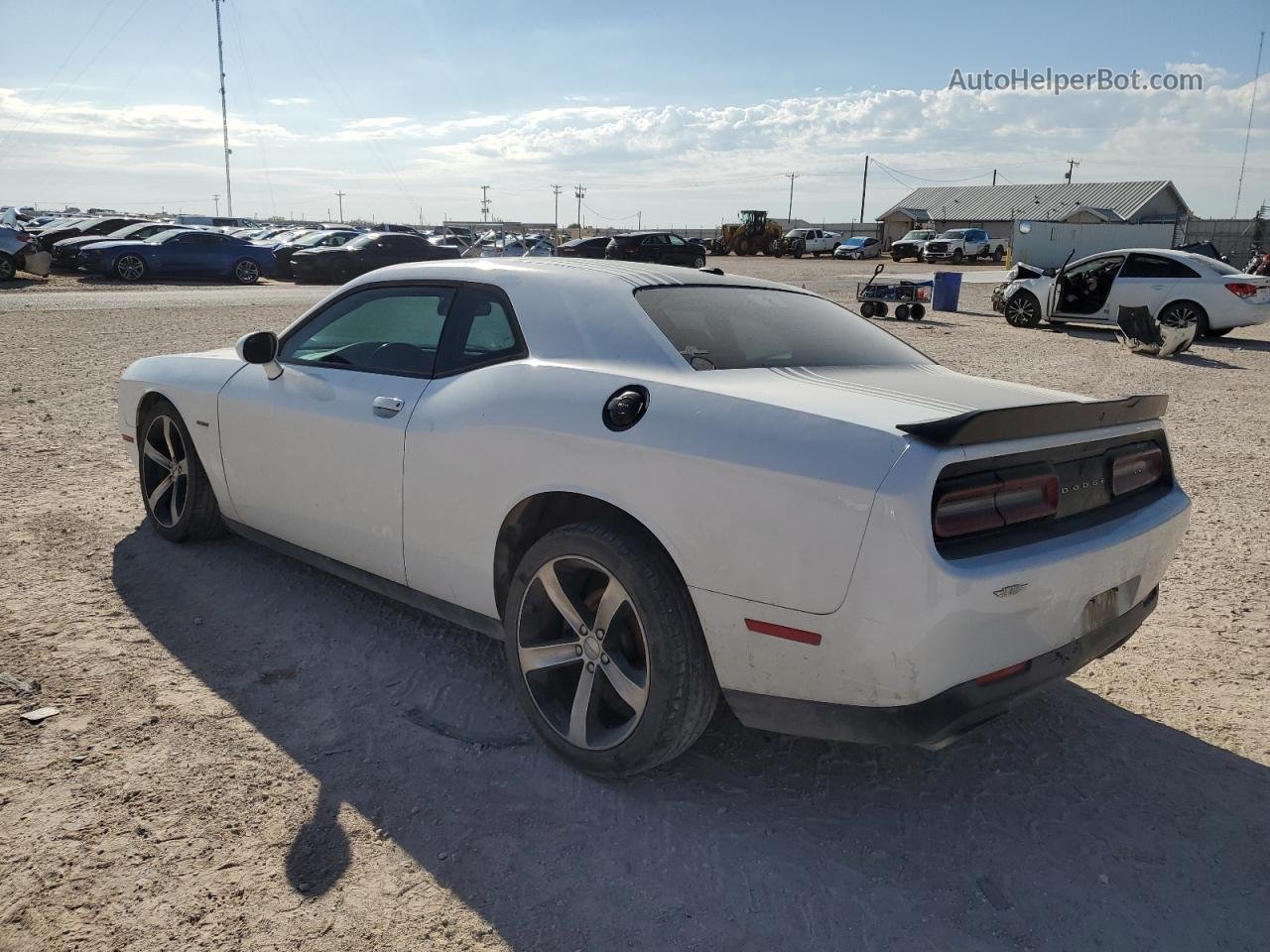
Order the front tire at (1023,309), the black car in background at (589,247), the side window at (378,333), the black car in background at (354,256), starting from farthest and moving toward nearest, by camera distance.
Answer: the black car in background at (589,247) < the black car in background at (354,256) < the front tire at (1023,309) < the side window at (378,333)

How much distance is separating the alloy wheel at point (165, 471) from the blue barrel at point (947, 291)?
19192mm

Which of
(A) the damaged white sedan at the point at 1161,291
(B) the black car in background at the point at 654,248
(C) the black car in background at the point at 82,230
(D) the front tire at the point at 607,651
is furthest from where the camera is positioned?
(B) the black car in background at the point at 654,248

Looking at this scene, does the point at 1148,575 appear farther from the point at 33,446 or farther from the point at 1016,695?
the point at 33,446

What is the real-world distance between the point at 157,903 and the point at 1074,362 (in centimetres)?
1316

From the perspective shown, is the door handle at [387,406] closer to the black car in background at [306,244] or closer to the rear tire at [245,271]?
the rear tire at [245,271]

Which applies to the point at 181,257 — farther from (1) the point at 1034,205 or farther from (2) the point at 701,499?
(1) the point at 1034,205

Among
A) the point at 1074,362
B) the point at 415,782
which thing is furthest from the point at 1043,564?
the point at 1074,362

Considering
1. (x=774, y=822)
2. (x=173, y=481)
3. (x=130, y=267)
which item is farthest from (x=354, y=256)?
(x=774, y=822)

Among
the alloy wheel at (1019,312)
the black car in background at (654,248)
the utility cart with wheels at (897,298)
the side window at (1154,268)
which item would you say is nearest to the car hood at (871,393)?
the side window at (1154,268)

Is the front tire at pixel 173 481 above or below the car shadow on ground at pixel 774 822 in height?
above

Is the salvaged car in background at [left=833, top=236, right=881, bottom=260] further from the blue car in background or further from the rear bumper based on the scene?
the rear bumper

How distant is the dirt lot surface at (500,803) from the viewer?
7.39 ft

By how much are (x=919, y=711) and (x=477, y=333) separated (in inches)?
76.1

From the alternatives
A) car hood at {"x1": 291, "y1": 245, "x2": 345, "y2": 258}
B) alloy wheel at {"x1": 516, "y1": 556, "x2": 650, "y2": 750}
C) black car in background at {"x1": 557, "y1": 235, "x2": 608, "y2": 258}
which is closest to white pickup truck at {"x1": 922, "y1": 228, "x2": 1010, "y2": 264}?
black car in background at {"x1": 557, "y1": 235, "x2": 608, "y2": 258}
